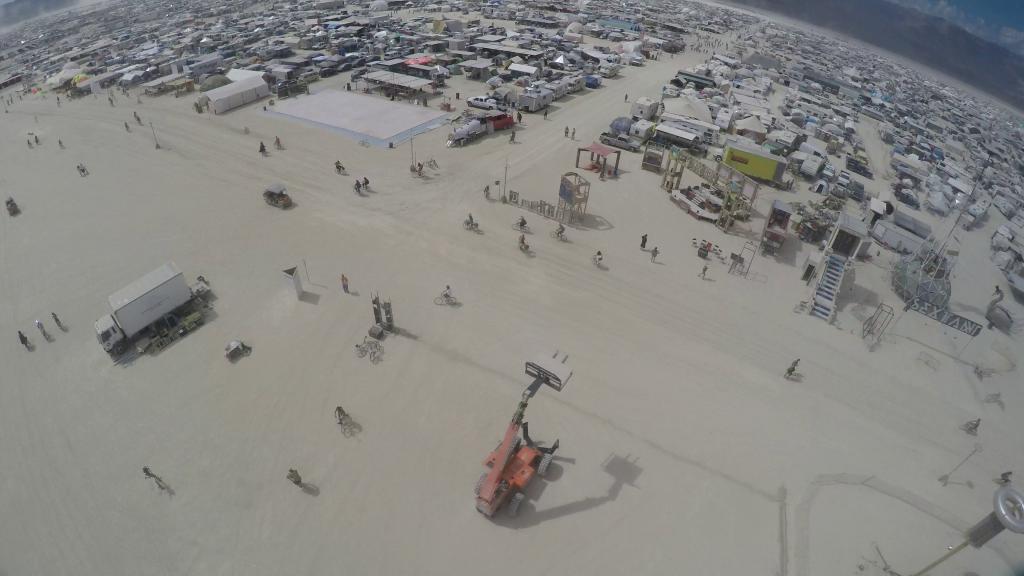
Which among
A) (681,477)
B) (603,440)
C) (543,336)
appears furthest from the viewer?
(543,336)

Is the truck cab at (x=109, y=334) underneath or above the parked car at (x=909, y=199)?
underneath

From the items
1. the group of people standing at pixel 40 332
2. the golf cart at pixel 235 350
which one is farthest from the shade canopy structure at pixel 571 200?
the group of people standing at pixel 40 332

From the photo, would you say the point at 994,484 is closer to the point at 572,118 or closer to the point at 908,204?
the point at 908,204

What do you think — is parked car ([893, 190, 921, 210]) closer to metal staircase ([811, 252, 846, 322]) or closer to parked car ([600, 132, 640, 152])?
metal staircase ([811, 252, 846, 322])

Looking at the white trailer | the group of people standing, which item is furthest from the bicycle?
the white trailer

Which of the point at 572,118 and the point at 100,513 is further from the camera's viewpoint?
the point at 572,118

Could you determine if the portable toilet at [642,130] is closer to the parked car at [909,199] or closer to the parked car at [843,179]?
the parked car at [843,179]

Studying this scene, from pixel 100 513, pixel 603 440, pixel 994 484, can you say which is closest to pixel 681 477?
pixel 603 440
